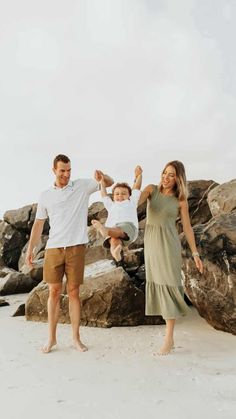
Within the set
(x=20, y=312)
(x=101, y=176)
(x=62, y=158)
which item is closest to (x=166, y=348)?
(x=101, y=176)

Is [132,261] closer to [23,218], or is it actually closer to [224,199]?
[224,199]

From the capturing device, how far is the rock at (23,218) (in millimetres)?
19234

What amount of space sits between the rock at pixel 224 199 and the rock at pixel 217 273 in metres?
2.91

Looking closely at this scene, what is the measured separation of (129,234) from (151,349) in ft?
5.79

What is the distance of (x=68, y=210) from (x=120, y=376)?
2022 millimetres

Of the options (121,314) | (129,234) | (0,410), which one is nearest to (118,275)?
(121,314)

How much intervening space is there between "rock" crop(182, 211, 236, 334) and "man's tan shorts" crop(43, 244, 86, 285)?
1.60 meters

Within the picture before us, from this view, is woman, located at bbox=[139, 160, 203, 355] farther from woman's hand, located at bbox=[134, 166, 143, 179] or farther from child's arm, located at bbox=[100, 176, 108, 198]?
child's arm, located at bbox=[100, 176, 108, 198]

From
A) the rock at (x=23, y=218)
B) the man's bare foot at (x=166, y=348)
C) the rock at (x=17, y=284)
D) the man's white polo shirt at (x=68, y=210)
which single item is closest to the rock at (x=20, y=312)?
the man's white polo shirt at (x=68, y=210)

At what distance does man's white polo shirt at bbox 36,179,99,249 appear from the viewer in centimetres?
551

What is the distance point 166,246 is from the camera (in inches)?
215

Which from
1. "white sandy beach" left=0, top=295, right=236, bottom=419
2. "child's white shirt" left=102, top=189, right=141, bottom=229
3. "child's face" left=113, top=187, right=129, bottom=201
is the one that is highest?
"child's face" left=113, top=187, right=129, bottom=201

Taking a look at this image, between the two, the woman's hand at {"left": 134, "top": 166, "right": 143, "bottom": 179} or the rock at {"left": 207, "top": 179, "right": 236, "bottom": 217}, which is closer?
the woman's hand at {"left": 134, "top": 166, "right": 143, "bottom": 179}

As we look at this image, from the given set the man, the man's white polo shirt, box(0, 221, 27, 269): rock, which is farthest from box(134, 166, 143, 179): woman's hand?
box(0, 221, 27, 269): rock
